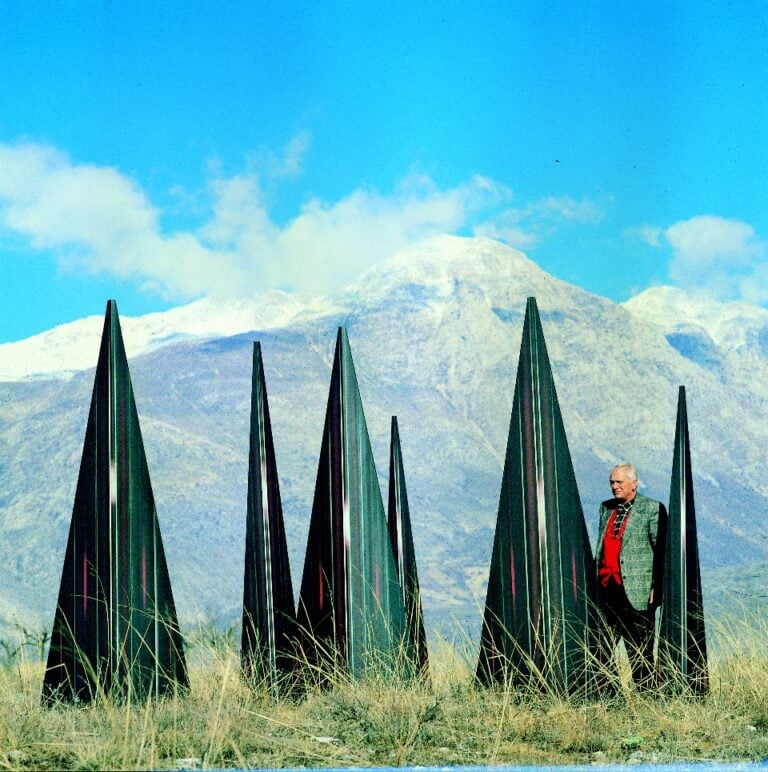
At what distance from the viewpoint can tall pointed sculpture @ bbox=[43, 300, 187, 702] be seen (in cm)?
714

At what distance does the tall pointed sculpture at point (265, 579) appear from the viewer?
25.0ft

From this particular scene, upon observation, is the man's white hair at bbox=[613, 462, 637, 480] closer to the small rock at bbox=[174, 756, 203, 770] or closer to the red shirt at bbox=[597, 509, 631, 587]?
the red shirt at bbox=[597, 509, 631, 587]

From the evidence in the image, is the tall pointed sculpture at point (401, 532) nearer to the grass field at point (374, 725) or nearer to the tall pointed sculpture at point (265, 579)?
the grass field at point (374, 725)

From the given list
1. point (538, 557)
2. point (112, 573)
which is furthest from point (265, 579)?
point (538, 557)

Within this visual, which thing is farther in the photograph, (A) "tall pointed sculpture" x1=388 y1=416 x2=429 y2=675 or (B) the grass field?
(A) "tall pointed sculpture" x1=388 y1=416 x2=429 y2=675

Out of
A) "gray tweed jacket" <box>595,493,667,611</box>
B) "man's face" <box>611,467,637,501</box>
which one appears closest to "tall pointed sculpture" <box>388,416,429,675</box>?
"gray tweed jacket" <box>595,493,667,611</box>

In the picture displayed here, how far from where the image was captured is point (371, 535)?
7426 mm

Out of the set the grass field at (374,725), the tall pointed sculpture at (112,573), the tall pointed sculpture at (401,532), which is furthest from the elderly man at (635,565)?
the tall pointed sculpture at (112,573)

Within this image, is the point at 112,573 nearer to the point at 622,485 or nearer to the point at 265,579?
the point at 265,579

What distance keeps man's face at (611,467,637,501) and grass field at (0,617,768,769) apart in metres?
1.13

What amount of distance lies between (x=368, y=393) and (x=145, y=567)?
147 feet

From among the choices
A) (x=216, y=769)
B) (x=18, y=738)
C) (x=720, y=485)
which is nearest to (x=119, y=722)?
(x=18, y=738)

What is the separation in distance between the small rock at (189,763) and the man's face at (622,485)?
287cm

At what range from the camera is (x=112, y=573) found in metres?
7.12
